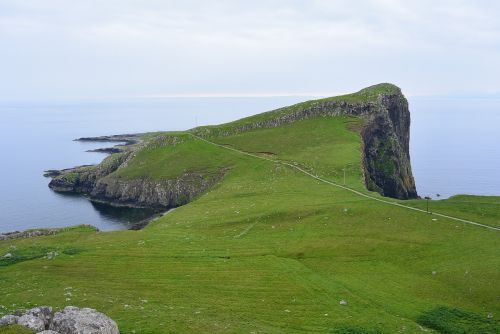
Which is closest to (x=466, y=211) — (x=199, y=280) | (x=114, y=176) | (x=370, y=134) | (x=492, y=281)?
(x=492, y=281)

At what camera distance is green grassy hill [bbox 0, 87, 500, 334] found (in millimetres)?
36438

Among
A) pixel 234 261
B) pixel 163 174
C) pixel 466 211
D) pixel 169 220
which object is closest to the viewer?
pixel 234 261

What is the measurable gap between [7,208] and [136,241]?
86.6 meters

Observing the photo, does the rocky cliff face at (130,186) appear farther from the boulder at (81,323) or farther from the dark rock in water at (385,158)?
the boulder at (81,323)

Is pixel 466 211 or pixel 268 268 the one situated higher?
pixel 466 211

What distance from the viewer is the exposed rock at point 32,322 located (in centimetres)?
A: 2628

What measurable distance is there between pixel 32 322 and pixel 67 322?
229 cm

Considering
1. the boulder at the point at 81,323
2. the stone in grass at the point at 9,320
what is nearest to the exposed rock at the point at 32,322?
the stone in grass at the point at 9,320

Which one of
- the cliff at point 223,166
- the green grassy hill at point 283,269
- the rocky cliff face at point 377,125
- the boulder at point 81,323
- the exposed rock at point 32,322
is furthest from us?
the rocky cliff face at point 377,125

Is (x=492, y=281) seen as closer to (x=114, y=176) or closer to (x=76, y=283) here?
(x=76, y=283)

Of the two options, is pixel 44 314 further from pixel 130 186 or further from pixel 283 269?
pixel 130 186

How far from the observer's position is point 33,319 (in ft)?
88.3

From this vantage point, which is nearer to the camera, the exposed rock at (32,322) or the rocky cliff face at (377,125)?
the exposed rock at (32,322)

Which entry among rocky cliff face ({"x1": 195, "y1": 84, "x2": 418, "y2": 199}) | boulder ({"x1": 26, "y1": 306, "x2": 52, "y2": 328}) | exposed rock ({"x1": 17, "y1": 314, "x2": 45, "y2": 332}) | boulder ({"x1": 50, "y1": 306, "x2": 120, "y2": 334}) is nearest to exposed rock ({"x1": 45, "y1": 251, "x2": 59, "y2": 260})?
boulder ({"x1": 26, "y1": 306, "x2": 52, "y2": 328})
